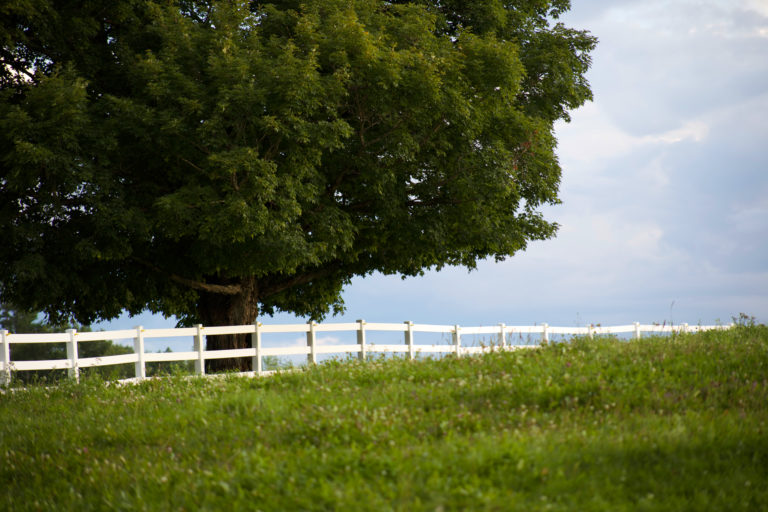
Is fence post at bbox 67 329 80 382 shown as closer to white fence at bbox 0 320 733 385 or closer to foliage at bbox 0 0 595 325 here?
white fence at bbox 0 320 733 385

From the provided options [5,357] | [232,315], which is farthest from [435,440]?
[232,315]

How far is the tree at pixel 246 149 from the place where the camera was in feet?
59.3

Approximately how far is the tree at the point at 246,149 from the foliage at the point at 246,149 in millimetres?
69

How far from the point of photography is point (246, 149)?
1761cm

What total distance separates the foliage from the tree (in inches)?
2.7

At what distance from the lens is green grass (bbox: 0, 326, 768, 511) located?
6.58 metres

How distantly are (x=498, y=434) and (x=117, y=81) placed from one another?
18.7 m

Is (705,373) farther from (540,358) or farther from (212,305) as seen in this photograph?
(212,305)

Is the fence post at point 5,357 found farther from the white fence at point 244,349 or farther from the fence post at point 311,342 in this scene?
the fence post at point 311,342

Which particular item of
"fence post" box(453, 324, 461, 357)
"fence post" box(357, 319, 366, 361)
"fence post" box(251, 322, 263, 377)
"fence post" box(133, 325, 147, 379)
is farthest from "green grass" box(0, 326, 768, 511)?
"fence post" box(453, 324, 461, 357)

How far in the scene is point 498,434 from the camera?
7.77 m

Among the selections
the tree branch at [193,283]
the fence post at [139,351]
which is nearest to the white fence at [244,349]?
the fence post at [139,351]

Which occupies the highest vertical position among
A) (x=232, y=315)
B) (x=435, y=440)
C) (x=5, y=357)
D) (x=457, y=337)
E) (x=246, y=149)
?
(x=246, y=149)

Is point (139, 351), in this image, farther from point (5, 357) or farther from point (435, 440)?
point (435, 440)
